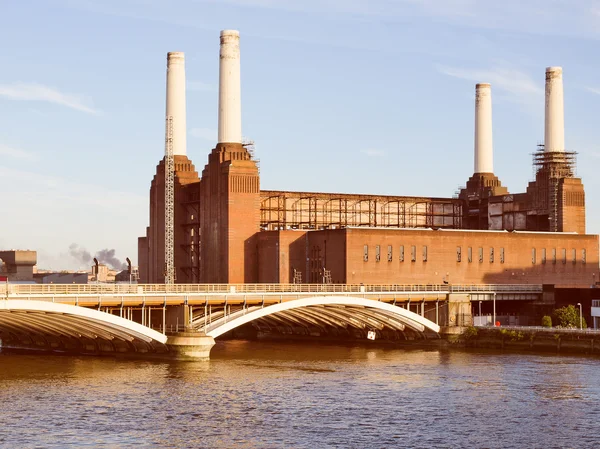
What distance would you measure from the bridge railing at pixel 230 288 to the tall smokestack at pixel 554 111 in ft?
104

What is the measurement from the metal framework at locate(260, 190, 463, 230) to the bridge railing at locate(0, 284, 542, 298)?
31956 millimetres

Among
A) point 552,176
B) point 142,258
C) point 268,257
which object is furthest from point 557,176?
point 142,258

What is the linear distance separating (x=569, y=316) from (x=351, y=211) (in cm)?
4749

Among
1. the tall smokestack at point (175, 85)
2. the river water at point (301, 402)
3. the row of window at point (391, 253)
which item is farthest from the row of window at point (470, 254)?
the tall smokestack at point (175, 85)

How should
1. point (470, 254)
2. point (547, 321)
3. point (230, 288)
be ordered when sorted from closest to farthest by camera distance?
point (230, 288) < point (547, 321) < point (470, 254)

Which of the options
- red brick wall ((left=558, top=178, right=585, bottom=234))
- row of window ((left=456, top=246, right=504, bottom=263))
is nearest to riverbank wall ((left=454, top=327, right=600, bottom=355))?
row of window ((left=456, top=246, right=504, bottom=263))

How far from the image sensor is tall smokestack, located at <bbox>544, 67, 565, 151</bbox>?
149375mm

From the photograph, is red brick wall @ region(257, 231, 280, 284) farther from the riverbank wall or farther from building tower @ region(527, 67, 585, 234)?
building tower @ region(527, 67, 585, 234)

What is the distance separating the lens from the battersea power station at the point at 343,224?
130 m

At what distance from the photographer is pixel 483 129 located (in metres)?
162

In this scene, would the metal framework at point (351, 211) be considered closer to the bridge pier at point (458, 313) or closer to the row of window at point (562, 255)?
the row of window at point (562, 255)

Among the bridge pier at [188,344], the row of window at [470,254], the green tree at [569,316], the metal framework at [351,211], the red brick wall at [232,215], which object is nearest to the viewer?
the bridge pier at [188,344]

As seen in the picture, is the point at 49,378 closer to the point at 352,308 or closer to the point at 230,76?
the point at 352,308

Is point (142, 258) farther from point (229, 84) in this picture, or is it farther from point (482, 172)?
point (482, 172)
